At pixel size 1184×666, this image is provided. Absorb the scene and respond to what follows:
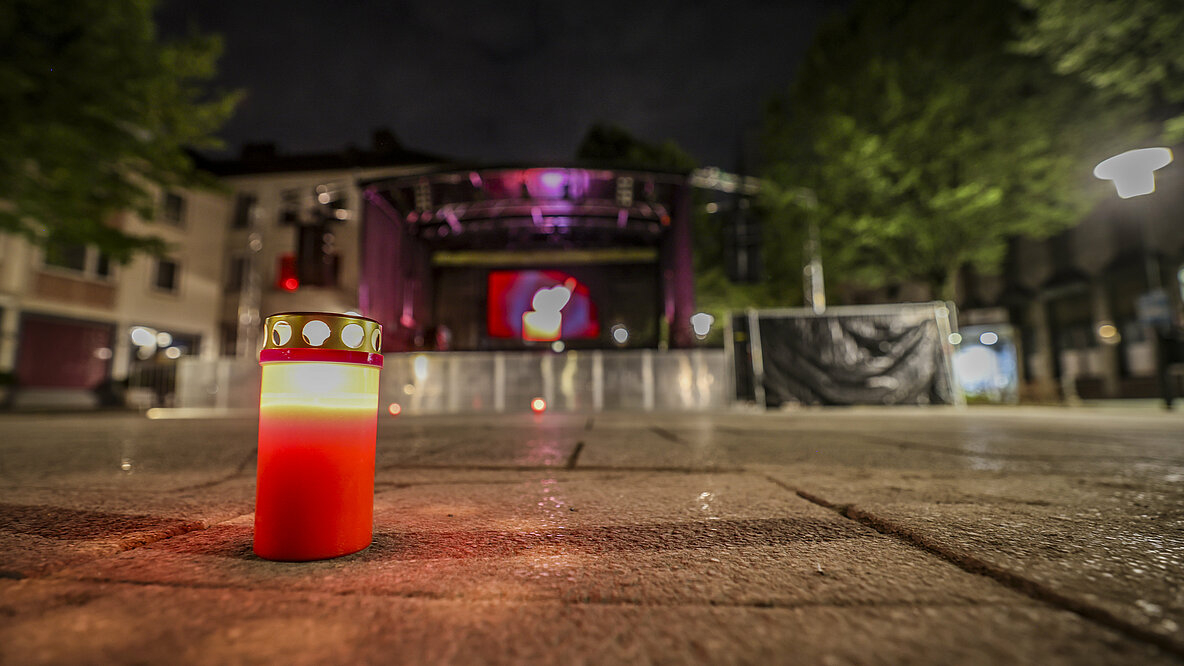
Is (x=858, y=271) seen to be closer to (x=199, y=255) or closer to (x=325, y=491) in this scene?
(x=325, y=491)

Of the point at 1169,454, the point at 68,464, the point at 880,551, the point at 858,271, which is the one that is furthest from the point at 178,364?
the point at 858,271

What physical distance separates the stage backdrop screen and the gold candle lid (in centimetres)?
1302

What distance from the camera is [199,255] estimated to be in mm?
16453

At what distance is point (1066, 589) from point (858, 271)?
1215 cm

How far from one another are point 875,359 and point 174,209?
19.7 meters

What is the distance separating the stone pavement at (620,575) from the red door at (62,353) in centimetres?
1699

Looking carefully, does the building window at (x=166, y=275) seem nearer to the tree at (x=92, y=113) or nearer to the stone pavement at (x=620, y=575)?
the tree at (x=92, y=113)

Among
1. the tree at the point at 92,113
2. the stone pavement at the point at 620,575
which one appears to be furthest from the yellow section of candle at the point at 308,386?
the tree at the point at 92,113

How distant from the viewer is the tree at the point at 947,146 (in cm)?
949

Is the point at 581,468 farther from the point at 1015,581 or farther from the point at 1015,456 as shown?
the point at 1015,456

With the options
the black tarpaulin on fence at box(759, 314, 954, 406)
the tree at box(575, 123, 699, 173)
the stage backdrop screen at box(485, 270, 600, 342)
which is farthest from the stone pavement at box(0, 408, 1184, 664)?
the tree at box(575, 123, 699, 173)

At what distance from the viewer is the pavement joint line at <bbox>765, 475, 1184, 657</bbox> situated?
485 mm

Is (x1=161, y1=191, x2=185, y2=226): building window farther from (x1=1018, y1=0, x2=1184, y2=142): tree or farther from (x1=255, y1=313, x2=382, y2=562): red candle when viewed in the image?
(x1=1018, y1=0, x2=1184, y2=142): tree

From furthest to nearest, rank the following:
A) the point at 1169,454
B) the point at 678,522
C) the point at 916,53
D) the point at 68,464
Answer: the point at 916,53, the point at 1169,454, the point at 68,464, the point at 678,522
